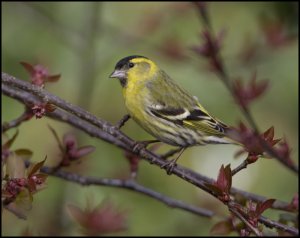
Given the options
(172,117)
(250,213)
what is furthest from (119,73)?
(250,213)

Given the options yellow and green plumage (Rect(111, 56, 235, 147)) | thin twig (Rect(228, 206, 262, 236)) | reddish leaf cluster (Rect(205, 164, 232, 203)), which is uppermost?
yellow and green plumage (Rect(111, 56, 235, 147))

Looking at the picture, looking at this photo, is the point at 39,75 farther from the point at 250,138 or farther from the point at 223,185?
the point at 250,138

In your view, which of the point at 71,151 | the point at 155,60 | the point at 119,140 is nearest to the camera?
the point at 119,140

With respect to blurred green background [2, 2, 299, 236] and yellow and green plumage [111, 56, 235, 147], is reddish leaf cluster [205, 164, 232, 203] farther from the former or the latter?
blurred green background [2, 2, 299, 236]

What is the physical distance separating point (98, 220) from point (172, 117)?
3.06ft

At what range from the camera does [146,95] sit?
4.10 meters

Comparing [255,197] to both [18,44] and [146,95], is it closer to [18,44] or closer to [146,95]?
A: [146,95]

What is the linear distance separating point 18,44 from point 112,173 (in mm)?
2632

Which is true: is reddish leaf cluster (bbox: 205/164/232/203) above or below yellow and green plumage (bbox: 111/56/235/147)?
below

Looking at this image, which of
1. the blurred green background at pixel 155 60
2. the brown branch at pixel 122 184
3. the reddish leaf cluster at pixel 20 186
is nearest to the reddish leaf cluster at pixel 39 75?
the brown branch at pixel 122 184

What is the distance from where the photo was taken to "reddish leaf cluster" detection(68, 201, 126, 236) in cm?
333

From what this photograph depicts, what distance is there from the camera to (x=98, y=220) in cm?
340

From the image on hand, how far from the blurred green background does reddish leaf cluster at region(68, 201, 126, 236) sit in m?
1.24

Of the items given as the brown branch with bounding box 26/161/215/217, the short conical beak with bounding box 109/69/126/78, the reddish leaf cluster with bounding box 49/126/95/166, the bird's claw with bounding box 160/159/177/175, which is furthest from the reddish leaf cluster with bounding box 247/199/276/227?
the short conical beak with bounding box 109/69/126/78
